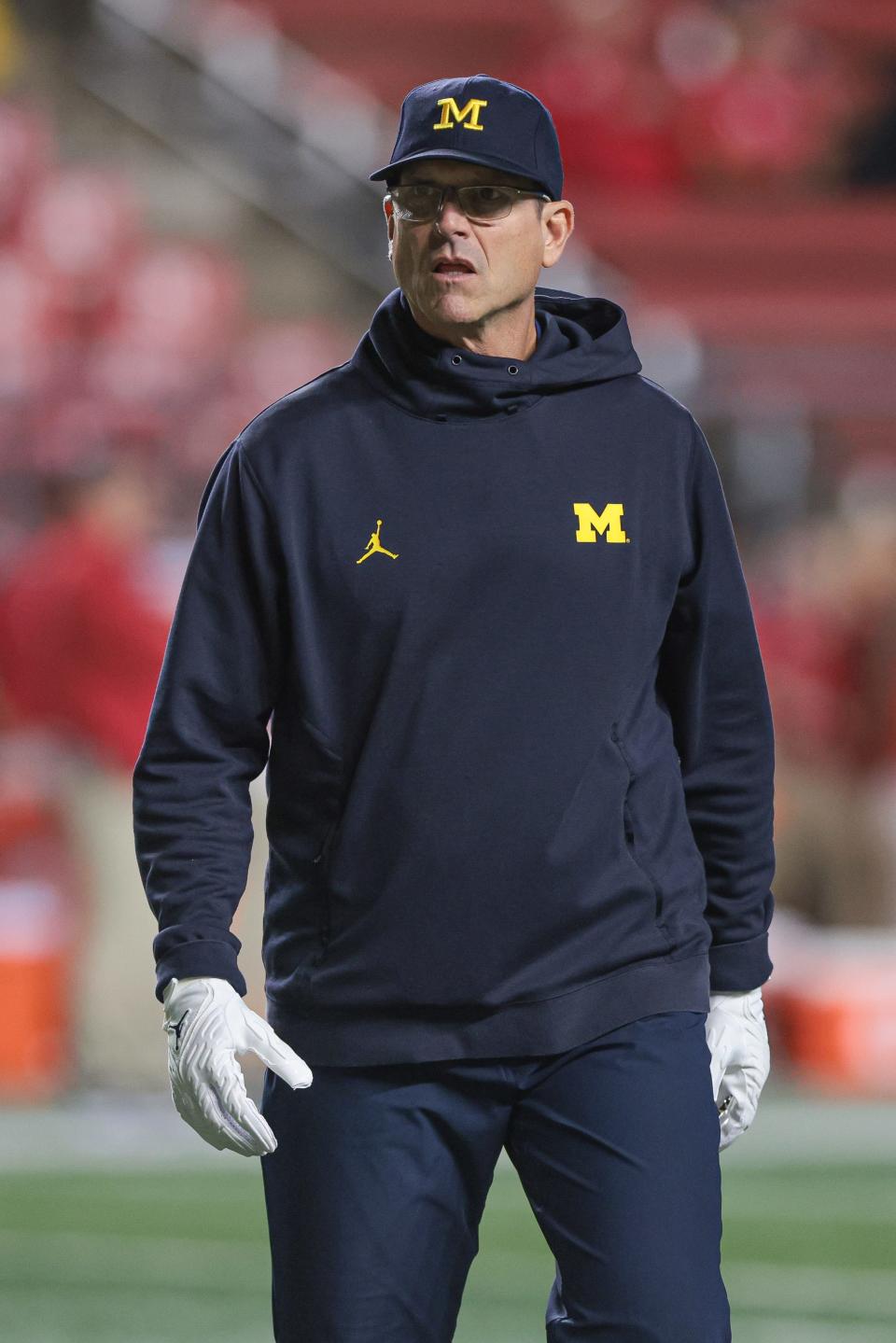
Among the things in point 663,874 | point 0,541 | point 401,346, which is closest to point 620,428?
point 401,346

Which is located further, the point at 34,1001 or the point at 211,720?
the point at 34,1001

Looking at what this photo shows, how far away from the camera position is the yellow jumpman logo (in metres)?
2.81

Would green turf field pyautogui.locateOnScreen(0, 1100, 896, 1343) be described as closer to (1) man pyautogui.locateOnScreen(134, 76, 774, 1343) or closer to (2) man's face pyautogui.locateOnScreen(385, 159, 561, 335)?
(1) man pyautogui.locateOnScreen(134, 76, 774, 1343)

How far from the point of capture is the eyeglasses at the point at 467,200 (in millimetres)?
2885

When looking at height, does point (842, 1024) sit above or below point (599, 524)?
below

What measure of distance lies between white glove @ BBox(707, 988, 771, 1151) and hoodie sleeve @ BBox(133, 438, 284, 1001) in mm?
611

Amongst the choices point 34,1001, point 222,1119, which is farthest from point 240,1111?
point 34,1001

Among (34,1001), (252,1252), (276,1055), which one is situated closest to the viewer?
(276,1055)

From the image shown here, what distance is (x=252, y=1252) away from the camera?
5.92 metres

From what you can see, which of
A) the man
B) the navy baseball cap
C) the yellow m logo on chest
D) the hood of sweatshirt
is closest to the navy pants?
the man

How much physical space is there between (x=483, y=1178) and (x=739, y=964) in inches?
17.2

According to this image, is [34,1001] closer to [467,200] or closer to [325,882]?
[325,882]

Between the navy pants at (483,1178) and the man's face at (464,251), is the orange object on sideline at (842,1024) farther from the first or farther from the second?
the man's face at (464,251)

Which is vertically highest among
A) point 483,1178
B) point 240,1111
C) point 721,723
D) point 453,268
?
point 453,268
